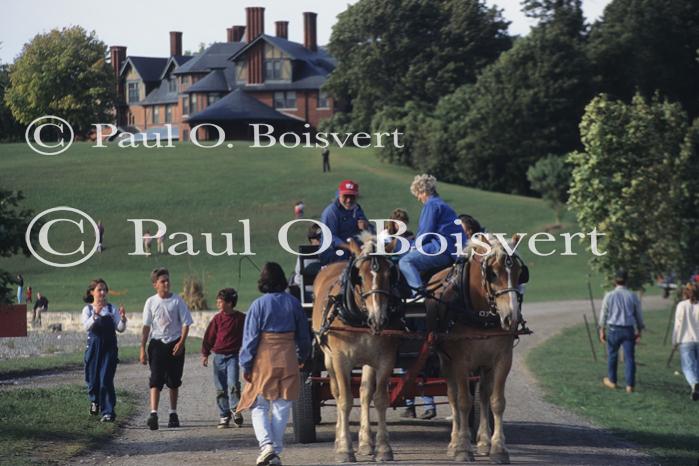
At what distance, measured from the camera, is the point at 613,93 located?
82625 millimetres

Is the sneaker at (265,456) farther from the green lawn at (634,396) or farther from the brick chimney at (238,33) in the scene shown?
the brick chimney at (238,33)

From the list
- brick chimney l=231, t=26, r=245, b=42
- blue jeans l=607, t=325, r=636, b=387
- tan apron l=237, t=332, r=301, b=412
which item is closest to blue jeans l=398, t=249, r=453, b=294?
tan apron l=237, t=332, r=301, b=412

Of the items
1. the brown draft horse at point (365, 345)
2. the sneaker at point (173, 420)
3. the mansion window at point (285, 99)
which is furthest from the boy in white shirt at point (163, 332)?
the mansion window at point (285, 99)

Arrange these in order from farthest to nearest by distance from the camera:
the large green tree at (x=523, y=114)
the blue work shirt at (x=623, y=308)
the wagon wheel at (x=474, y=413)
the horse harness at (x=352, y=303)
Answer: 1. the large green tree at (x=523, y=114)
2. the blue work shirt at (x=623, y=308)
3. the wagon wheel at (x=474, y=413)
4. the horse harness at (x=352, y=303)

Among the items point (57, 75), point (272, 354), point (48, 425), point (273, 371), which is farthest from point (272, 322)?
point (57, 75)

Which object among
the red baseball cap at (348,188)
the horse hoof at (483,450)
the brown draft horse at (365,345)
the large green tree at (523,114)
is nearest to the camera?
the brown draft horse at (365,345)

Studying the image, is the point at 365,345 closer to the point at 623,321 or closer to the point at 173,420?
the point at 173,420

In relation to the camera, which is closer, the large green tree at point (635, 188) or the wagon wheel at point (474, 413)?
the wagon wheel at point (474, 413)

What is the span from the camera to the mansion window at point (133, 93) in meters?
34.2

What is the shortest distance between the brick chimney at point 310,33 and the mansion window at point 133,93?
75475 mm

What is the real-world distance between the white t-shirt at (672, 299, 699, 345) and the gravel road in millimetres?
3390

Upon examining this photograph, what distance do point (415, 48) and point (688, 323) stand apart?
72.8 metres

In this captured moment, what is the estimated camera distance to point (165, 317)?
51.5 feet

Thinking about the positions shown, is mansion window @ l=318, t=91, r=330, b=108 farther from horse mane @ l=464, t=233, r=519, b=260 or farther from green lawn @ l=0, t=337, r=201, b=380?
horse mane @ l=464, t=233, r=519, b=260
